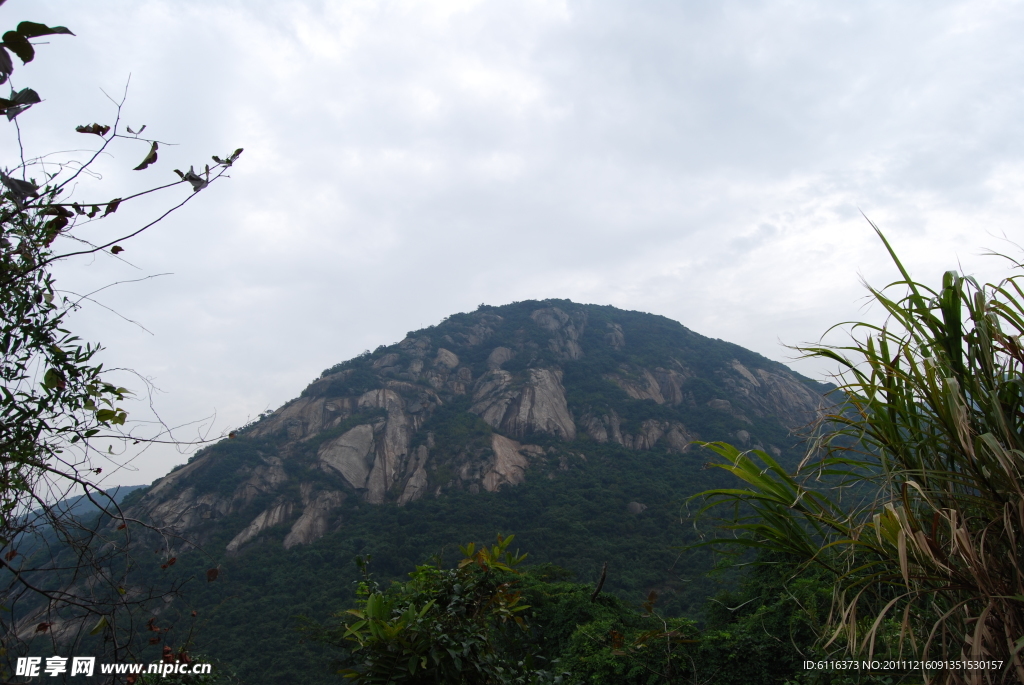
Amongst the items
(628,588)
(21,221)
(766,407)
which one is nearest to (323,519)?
(628,588)

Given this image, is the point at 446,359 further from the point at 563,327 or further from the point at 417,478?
the point at 417,478

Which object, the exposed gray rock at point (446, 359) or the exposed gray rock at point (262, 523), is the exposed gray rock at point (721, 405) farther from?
the exposed gray rock at point (262, 523)

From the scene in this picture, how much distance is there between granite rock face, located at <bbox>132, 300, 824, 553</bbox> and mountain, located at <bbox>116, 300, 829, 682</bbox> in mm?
172

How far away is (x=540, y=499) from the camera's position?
36844 mm

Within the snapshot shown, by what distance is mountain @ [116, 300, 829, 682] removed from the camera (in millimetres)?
27328

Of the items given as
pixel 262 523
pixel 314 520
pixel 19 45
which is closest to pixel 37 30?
pixel 19 45

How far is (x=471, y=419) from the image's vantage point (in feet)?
154

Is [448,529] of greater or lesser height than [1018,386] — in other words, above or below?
below

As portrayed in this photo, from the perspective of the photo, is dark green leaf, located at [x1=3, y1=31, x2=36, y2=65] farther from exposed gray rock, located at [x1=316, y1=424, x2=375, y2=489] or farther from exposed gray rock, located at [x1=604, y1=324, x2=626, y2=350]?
exposed gray rock, located at [x1=604, y1=324, x2=626, y2=350]

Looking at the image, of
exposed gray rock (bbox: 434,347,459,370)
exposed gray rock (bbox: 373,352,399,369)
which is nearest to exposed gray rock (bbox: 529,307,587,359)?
exposed gray rock (bbox: 434,347,459,370)

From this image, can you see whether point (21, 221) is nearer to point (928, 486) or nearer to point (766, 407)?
point (928, 486)

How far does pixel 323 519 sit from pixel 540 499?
14.9 meters

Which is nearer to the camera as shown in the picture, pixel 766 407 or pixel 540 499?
pixel 540 499

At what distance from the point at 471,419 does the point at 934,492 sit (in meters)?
46.3
